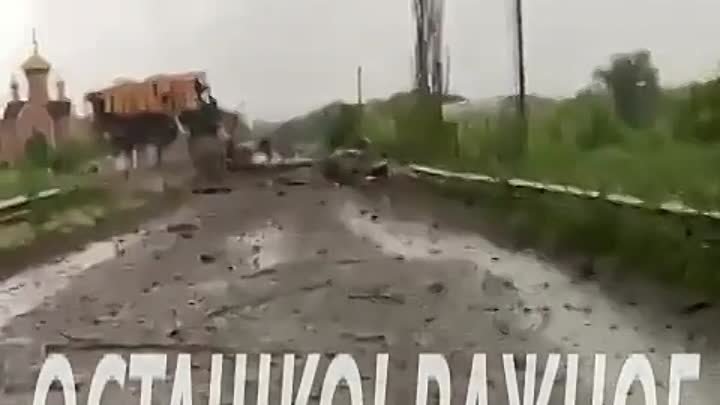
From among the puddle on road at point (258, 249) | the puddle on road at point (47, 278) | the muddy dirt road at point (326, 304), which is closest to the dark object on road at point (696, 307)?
the muddy dirt road at point (326, 304)

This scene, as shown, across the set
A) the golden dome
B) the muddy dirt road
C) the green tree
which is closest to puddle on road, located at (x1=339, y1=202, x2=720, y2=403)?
the muddy dirt road

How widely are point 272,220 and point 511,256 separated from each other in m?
0.16

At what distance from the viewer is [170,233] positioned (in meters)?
0.73

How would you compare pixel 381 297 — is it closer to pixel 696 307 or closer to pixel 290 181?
pixel 290 181

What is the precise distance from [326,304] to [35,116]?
231 millimetres

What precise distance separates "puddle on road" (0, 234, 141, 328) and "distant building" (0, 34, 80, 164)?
8 centimetres

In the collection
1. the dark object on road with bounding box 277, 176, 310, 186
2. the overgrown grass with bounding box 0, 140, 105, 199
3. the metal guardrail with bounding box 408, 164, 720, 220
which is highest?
the overgrown grass with bounding box 0, 140, 105, 199

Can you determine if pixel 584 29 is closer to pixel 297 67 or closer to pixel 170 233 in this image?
pixel 297 67

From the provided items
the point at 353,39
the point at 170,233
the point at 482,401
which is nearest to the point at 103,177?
the point at 170,233

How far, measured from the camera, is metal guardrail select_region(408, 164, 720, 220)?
28.7 inches

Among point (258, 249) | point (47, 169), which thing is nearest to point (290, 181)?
point (258, 249)

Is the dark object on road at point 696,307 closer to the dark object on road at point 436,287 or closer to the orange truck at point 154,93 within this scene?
the dark object on road at point 436,287

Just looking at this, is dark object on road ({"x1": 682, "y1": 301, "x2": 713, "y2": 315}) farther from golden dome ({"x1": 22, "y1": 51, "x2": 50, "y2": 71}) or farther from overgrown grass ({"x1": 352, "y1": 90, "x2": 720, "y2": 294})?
golden dome ({"x1": 22, "y1": 51, "x2": 50, "y2": 71})

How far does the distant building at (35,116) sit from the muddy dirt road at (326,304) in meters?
0.08
